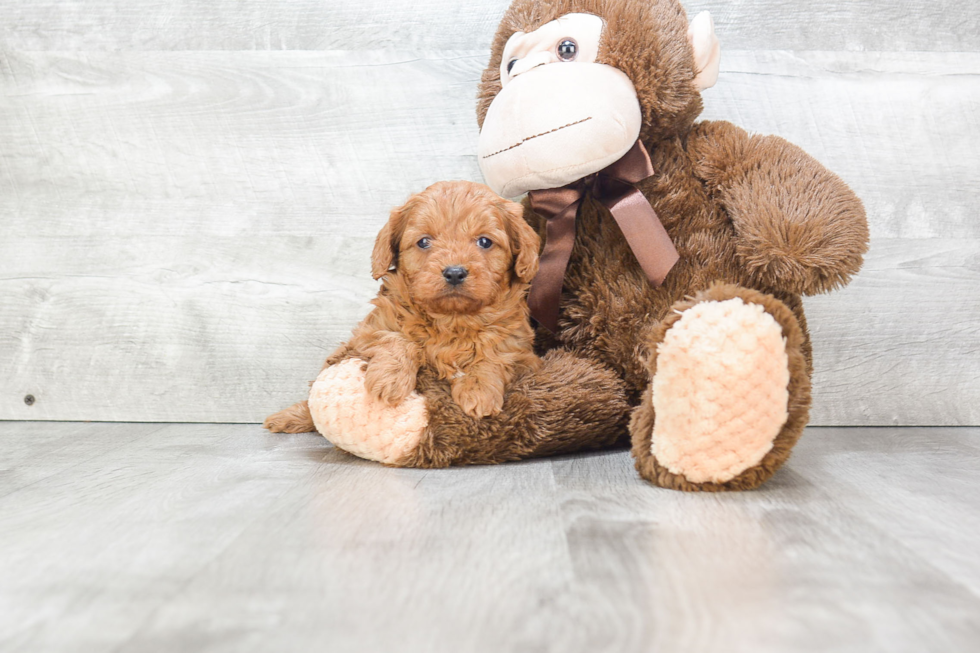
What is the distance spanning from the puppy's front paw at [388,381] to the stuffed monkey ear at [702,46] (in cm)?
63

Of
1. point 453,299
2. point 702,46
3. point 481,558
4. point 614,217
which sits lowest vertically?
point 481,558

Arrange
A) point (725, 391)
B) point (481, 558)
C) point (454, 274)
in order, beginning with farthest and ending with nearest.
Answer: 1. point (454, 274)
2. point (725, 391)
3. point (481, 558)

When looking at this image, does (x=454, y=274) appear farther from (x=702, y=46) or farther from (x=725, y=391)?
(x=702, y=46)

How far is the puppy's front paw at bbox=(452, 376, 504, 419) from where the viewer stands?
42.4 inches

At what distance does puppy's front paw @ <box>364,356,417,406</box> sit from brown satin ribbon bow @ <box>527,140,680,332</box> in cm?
27

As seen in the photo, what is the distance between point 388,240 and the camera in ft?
3.71

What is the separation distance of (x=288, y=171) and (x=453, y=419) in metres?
0.75

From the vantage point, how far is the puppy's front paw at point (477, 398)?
3.53ft

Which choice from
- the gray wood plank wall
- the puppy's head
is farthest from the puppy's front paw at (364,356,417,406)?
the gray wood plank wall

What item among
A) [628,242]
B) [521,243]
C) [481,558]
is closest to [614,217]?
[628,242]

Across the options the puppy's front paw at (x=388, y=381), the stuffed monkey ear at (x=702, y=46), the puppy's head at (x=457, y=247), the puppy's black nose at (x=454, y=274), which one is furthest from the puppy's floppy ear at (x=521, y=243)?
the stuffed monkey ear at (x=702, y=46)

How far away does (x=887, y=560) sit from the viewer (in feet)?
2.39

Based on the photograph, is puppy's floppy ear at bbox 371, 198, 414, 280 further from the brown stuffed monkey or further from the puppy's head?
the brown stuffed monkey

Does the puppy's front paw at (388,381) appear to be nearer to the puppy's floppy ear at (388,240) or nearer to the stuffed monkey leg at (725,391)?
the puppy's floppy ear at (388,240)
